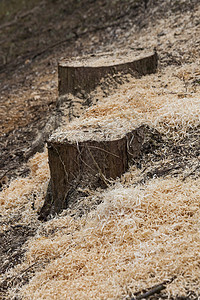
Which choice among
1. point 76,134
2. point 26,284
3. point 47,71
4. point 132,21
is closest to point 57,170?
point 76,134

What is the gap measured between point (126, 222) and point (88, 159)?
945mm

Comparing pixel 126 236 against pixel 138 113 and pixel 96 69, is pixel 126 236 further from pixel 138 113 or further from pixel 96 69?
pixel 96 69

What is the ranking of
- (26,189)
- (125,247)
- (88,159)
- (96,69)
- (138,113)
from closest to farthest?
(125,247) → (88,159) → (138,113) → (26,189) → (96,69)

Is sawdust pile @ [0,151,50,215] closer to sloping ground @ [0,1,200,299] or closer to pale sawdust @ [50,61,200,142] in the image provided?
sloping ground @ [0,1,200,299]

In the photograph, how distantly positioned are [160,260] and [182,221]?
42cm

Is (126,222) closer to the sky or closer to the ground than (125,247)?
closer to the sky

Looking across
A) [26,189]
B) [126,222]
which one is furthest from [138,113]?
[26,189]

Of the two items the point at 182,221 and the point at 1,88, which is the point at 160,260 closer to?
the point at 182,221

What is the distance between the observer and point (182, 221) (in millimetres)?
2979

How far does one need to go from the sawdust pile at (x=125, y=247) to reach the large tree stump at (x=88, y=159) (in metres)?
0.30

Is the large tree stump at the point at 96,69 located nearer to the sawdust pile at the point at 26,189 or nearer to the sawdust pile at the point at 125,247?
the sawdust pile at the point at 26,189

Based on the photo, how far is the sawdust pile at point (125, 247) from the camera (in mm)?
2611

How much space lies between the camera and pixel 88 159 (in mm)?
3887

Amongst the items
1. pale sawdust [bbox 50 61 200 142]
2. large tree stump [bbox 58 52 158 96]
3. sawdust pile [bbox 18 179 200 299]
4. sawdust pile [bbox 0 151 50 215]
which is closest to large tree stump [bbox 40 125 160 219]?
pale sawdust [bbox 50 61 200 142]
